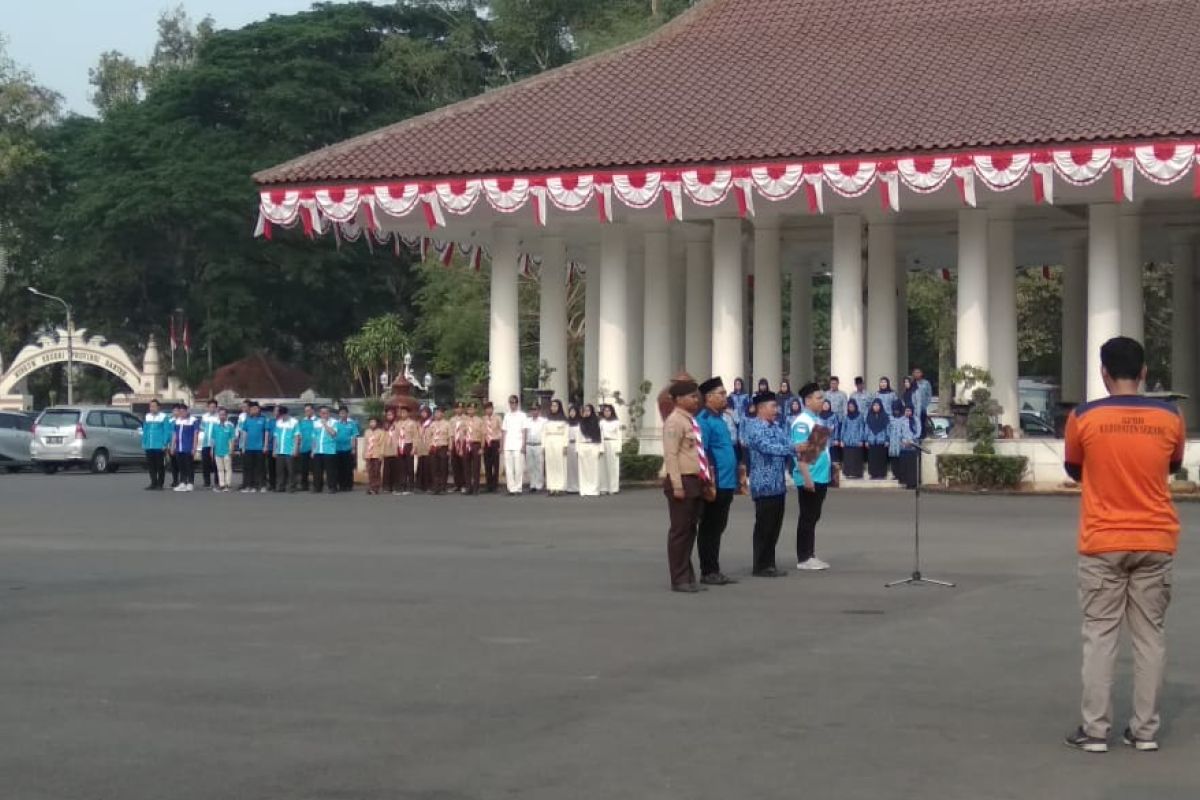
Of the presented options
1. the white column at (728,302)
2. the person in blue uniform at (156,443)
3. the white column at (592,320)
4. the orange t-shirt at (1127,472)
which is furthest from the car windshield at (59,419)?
the orange t-shirt at (1127,472)

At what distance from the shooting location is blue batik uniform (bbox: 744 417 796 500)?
1686cm

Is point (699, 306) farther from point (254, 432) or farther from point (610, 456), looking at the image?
point (254, 432)

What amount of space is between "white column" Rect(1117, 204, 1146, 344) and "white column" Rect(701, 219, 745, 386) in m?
6.80

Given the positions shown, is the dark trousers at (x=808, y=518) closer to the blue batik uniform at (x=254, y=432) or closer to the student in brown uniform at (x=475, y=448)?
the student in brown uniform at (x=475, y=448)

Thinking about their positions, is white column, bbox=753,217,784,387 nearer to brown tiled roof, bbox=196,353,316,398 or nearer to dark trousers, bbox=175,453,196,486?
dark trousers, bbox=175,453,196,486

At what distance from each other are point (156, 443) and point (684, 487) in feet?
69.8

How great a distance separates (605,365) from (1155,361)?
24119mm

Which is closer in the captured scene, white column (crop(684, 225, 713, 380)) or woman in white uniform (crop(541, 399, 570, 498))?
woman in white uniform (crop(541, 399, 570, 498))

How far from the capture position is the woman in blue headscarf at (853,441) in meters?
31.9

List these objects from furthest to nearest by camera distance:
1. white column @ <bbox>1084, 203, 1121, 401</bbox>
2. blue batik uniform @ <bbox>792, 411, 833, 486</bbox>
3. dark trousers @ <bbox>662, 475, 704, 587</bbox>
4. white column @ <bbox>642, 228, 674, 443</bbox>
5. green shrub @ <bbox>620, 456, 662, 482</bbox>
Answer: white column @ <bbox>642, 228, 674, 443</bbox>
green shrub @ <bbox>620, 456, 662, 482</bbox>
white column @ <bbox>1084, 203, 1121, 401</bbox>
blue batik uniform @ <bbox>792, 411, 833, 486</bbox>
dark trousers @ <bbox>662, 475, 704, 587</bbox>

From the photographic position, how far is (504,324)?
118 feet

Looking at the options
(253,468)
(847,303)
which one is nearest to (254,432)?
(253,468)

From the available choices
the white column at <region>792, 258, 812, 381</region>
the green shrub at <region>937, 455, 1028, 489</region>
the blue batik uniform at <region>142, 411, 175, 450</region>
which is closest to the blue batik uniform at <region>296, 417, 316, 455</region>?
the blue batik uniform at <region>142, 411, 175, 450</region>

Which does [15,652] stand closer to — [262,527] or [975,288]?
[262,527]
